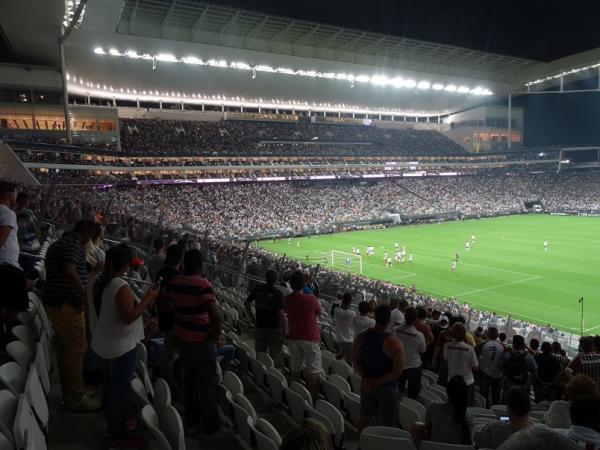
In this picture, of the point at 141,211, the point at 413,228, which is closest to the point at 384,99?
the point at 413,228

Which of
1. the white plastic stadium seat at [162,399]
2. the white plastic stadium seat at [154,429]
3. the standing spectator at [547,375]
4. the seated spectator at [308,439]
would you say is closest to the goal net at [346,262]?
the standing spectator at [547,375]

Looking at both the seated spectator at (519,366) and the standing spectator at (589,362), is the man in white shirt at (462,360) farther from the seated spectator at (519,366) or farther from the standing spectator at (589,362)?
the standing spectator at (589,362)

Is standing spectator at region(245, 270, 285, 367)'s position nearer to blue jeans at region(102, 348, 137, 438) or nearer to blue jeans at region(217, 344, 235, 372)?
blue jeans at region(217, 344, 235, 372)

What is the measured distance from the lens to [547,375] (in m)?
7.36

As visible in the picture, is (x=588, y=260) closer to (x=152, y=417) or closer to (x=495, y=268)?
(x=495, y=268)

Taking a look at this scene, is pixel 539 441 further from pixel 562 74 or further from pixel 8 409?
pixel 562 74

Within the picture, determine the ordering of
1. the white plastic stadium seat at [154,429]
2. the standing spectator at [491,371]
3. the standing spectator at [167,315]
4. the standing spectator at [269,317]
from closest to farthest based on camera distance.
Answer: the white plastic stadium seat at [154,429] → the standing spectator at [167,315] → the standing spectator at [269,317] → the standing spectator at [491,371]

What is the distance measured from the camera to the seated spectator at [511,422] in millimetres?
3362

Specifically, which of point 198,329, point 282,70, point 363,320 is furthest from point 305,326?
point 282,70

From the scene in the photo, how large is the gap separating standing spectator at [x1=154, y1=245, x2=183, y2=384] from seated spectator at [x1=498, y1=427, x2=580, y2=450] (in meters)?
3.90

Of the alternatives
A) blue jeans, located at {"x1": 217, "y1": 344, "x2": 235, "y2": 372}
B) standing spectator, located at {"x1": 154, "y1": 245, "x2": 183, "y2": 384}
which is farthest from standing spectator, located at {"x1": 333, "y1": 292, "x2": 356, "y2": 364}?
standing spectator, located at {"x1": 154, "y1": 245, "x2": 183, "y2": 384}

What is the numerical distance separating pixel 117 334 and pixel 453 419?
9.39ft

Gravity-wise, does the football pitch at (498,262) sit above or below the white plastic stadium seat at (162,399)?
below

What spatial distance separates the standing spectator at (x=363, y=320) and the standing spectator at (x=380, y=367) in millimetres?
2067
